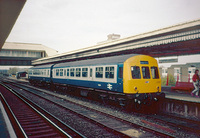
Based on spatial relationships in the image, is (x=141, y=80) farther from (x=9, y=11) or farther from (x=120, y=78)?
(x=9, y=11)

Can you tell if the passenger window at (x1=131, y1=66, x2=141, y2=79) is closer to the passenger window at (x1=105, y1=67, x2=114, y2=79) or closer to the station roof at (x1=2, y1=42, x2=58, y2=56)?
the passenger window at (x1=105, y1=67, x2=114, y2=79)

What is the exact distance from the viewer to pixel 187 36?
34.3 feet

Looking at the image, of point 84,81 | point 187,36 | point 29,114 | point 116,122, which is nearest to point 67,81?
point 84,81

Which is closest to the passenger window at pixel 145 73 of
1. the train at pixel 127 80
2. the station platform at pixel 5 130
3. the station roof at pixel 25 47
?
the train at pixel 127 80

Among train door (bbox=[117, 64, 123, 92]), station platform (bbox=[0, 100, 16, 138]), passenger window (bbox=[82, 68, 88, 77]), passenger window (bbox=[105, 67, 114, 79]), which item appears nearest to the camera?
station platform (bbox=[0, 100, 16, 138])

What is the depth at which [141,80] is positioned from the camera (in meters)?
9.76

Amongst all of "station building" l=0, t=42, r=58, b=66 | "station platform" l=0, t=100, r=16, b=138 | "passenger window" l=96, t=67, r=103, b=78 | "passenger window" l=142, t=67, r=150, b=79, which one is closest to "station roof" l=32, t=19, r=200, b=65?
"passenger window" l=142, t=67, r=150, b=79

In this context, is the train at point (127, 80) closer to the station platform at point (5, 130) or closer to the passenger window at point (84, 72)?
the passenger window at point (84, 72)

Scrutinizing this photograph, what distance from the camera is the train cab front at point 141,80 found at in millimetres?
9438

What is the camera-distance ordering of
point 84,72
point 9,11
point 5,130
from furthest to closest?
point 84,72 → point 9,11 → point 5,130

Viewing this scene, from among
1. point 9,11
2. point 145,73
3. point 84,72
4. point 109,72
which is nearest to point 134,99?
point 145,73

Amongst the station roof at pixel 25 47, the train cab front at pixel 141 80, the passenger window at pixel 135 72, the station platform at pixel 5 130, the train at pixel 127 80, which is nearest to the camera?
the station platform at pixel 5 130

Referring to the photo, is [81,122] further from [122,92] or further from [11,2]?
[11,2]

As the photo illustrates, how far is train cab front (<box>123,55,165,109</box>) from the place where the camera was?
9438mm
